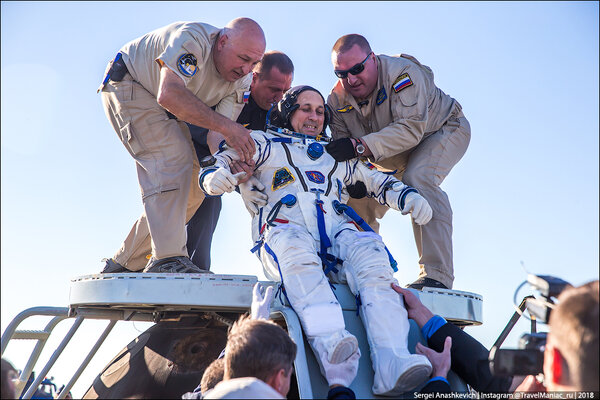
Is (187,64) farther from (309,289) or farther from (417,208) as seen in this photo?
(309,289)

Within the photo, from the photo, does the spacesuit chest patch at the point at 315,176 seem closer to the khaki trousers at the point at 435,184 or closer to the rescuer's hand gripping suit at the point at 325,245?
the rescuer's hand gripping suit at the point at 325,245

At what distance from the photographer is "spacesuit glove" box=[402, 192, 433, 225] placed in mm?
4660

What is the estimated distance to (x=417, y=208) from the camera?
183 inches

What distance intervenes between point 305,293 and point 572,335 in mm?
1639

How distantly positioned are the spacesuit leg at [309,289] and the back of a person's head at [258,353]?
658 millimetres

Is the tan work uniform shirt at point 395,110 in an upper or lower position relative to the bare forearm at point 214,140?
upper

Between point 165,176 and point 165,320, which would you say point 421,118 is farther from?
point 165,320

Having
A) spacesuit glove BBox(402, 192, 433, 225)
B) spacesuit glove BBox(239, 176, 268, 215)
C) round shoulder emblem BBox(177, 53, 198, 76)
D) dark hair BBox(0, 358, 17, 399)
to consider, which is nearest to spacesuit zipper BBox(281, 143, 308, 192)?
spacesuit glove BBox(239, 176, 268, 215)

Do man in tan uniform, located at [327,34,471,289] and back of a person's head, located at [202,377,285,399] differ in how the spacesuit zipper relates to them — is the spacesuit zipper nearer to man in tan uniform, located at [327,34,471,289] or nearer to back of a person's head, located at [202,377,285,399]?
man in tan uniform, located at [327,34,471,289]

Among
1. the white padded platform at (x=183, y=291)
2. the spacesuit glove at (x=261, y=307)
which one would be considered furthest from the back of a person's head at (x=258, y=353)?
the white padded platform at (x=183, y=291)

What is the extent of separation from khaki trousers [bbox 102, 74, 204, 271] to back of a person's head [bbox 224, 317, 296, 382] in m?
2.13

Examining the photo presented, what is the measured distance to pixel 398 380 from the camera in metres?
3.49

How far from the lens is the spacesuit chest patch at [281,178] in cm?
469

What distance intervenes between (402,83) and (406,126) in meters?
0.45
